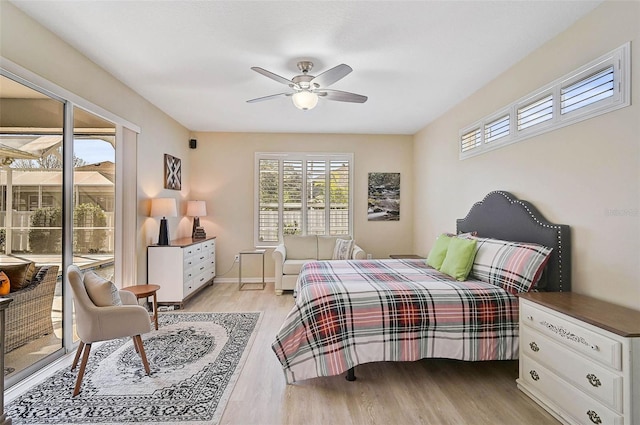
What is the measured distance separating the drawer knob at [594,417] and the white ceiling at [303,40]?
101 inches

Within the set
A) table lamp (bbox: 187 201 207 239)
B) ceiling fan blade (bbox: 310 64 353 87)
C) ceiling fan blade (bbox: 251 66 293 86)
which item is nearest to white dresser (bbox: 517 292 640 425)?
ceiling fan blade (bbox: 310 64 353 87)

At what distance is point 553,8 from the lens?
221 cm

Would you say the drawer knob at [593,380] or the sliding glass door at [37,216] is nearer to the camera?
the drawer knob at [593,380]

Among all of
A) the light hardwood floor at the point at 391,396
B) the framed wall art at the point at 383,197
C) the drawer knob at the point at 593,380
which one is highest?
the framed wall art at the point at 383,197

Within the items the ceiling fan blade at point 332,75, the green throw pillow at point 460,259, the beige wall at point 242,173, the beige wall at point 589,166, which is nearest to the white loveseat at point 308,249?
the beige wall at point 242,173

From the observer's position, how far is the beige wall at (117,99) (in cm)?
227

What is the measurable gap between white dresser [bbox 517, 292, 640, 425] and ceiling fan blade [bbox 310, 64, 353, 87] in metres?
2.21

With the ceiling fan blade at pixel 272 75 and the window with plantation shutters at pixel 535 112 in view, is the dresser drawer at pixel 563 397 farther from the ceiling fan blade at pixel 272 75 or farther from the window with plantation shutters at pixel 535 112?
the ceiling fan blade at pixel 272 75

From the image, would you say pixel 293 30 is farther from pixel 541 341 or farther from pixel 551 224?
pixel 541 341

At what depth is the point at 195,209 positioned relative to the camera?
5188 millimetres

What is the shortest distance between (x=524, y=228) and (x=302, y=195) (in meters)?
3.71

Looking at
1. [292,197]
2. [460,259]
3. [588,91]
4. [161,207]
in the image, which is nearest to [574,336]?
[460,259]

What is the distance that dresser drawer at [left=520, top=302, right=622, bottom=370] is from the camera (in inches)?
63.6

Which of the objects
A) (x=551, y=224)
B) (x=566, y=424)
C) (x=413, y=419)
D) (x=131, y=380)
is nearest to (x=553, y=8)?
(x=551, y=224)
